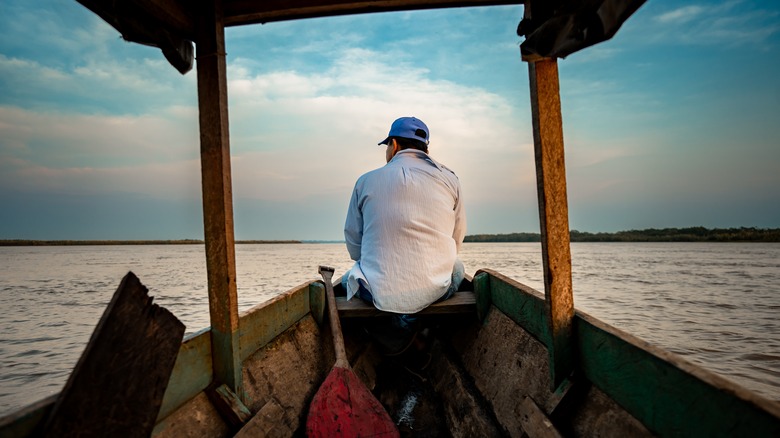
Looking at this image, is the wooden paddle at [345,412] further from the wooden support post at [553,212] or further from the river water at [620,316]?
the river water at [620,316]

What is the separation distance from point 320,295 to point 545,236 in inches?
65.0

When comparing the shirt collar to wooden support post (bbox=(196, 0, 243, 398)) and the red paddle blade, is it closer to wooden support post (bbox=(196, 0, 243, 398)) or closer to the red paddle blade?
wooden support post (bbox=(196, 0, 243, 398))

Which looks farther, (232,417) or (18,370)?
(18,370)

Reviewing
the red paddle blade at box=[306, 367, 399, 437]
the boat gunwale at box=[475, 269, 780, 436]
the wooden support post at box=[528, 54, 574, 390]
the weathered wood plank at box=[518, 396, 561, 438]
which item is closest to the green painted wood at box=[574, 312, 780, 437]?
the boat gunwale at box=[475, 269, 780, 436]

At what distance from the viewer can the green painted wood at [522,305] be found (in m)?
1.91

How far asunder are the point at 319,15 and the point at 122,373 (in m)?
1.91

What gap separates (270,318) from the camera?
7.38 ft

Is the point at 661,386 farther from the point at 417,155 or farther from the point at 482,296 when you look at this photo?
the point at 417,155

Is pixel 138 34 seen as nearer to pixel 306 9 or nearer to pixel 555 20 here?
pixel 306 9

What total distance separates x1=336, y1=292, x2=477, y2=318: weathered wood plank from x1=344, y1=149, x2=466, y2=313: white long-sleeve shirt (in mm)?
78

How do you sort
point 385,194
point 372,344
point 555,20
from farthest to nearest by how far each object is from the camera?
point 372,344 < point 385,194 < point 555,20

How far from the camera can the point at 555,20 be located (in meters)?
1.56

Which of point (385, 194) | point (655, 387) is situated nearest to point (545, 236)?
point (655, 387)

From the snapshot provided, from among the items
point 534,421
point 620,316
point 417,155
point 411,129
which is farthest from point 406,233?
point 620,316
